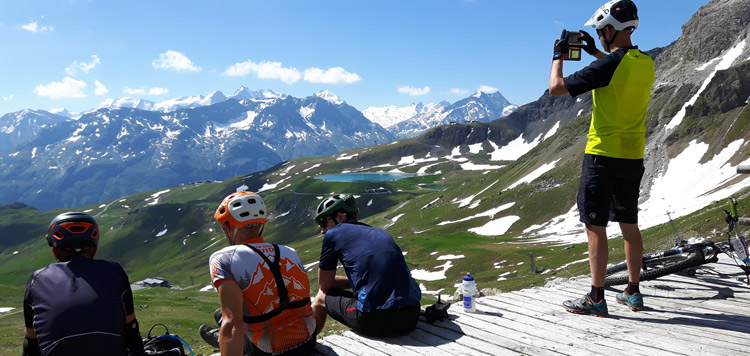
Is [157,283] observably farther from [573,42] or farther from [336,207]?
[573,42]

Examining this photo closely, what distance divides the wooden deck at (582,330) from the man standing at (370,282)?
398mm

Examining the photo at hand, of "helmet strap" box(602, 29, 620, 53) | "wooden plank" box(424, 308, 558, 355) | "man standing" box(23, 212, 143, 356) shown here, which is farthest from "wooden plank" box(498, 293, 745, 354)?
"man standing" box(23, 212, 143, 356)

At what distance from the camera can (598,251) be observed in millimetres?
8719

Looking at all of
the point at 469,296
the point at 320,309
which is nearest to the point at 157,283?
the point at 320,309

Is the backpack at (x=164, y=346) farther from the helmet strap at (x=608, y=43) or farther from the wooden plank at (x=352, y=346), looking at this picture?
the helmet strap at (x=608, y=43)

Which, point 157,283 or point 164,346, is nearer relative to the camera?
point 164,346

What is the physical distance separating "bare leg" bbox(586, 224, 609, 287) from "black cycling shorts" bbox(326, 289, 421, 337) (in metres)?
3.62

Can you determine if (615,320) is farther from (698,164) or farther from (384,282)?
(698,164)

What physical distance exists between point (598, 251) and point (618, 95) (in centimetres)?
300

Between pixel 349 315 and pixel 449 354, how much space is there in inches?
81.3

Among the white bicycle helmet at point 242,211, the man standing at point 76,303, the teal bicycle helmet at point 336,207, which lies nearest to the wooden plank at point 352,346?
the teal bicycle helmet at point 336,207

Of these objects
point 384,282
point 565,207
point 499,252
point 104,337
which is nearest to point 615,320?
point 384,282

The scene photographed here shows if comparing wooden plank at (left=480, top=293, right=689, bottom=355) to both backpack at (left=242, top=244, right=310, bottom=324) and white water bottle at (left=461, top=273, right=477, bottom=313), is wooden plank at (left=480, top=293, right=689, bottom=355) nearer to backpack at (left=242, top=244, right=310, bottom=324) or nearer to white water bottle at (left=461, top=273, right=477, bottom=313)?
white water bottle at (left=461, top=273, right=477, bottom=313)

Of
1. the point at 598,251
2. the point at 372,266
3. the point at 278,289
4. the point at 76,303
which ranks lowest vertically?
the point at 598,251
